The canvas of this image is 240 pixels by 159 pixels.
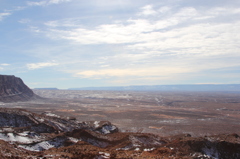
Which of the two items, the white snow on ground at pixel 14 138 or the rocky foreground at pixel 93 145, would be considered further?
the white snow on ground at pixel 14 138

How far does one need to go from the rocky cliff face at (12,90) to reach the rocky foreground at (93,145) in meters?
64.0

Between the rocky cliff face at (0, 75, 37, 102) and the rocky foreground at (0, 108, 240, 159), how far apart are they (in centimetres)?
6399

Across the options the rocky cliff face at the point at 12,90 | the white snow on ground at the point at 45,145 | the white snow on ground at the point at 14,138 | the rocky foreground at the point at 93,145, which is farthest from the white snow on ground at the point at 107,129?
the rocky cliff face at the point at 12,90

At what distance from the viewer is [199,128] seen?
37.6m

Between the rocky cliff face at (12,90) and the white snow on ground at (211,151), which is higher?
the rocky cliff face at (12,90)

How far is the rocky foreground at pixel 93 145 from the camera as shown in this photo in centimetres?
1504

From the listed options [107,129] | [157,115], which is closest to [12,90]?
[157,115]

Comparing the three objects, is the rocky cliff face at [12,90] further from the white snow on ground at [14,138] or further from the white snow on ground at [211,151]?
the white snow on ground at [211,151]

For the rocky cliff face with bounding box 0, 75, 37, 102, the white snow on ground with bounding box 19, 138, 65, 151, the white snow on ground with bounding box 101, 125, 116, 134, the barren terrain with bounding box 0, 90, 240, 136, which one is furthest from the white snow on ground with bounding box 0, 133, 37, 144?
the rocky cliff face with bounding box 0, 75, 37, 102

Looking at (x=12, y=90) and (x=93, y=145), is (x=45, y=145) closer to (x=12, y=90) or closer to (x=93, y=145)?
(x=93, y=145)

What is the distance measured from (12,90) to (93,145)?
87.9 meters

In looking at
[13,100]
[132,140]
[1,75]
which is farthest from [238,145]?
[1,75]

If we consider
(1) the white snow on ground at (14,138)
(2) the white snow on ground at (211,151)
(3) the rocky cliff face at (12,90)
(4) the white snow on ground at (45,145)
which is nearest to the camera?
(4) the white snow on ground at (45,145)

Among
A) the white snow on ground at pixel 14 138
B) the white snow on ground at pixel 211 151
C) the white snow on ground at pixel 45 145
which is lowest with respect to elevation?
the white snow on ground at pixel 211 151
